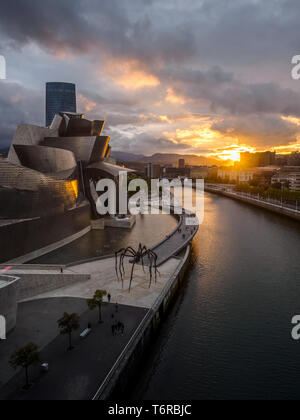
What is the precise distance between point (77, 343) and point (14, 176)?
16.6m

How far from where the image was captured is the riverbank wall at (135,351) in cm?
1132

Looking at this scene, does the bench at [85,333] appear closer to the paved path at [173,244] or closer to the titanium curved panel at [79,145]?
the paved path at [173,244]

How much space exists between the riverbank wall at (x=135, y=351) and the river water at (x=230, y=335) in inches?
21.8

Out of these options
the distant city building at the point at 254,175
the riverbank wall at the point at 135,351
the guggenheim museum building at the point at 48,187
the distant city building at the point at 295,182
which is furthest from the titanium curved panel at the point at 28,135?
the distant city building at the point at 254,175

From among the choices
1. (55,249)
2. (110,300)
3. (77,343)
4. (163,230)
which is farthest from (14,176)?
(163,230)

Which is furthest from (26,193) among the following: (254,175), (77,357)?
(254,175)

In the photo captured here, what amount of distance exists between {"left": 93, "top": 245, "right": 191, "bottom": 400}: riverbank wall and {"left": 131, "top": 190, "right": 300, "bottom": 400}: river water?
21.8 inches

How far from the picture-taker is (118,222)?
43.5 meters

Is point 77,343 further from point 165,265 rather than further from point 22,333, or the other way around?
point 165,265

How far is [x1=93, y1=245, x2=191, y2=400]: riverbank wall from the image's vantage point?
11320 mm

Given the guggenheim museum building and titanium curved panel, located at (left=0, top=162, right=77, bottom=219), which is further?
the guggenheim museum building

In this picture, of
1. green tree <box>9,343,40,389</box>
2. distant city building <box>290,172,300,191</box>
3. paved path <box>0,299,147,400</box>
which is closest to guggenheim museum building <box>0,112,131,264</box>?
paved path <box>0,299,147,400</box>

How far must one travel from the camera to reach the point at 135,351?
45.3 ft

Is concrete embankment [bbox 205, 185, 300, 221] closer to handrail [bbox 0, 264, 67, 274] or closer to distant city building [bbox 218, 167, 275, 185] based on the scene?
handrail [bbox 0, 264, 67, 274]
